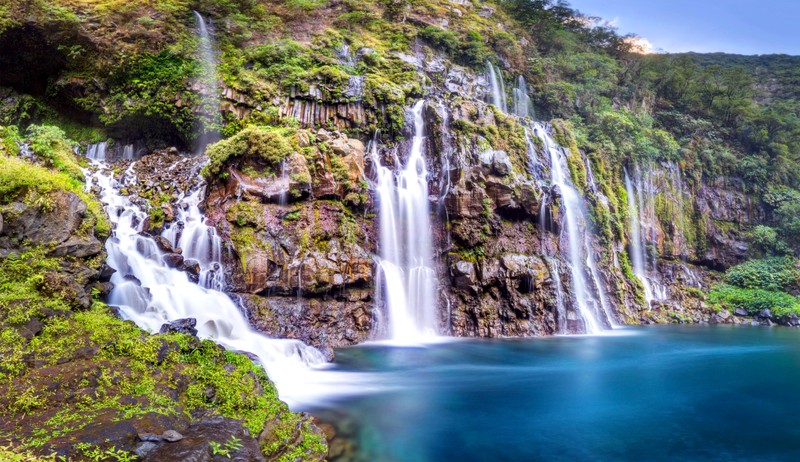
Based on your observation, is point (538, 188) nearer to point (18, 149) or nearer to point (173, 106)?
point (173, 106)

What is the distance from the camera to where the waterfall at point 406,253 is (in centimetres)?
1645

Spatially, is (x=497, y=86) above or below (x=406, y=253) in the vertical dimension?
above

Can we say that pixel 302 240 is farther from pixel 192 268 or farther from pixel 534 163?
pixel 534 163

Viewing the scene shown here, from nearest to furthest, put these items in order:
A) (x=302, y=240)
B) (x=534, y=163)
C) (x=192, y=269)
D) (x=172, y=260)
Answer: (x=172, y=260) < (x=192, y=269) < (x=302, y=240) < (x=534, y=163)

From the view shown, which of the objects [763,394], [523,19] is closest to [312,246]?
[763,394]

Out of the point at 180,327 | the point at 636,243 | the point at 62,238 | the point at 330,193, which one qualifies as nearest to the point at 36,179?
the point at 62,238

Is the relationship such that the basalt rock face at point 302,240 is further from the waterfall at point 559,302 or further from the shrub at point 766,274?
the shrub at point 766,274

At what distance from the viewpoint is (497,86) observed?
29.6m

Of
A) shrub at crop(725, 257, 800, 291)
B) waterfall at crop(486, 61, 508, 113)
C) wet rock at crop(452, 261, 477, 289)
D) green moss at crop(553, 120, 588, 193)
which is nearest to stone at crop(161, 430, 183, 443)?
wet rock at crop(452, 261, 477, 289)

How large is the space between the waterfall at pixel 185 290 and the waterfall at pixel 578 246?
43.5 feet

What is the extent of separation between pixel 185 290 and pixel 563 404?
1015 cm

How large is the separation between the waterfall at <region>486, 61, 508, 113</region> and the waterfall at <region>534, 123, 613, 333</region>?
5.50 metres

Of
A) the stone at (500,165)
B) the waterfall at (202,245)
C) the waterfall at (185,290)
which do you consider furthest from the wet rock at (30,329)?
the stone at (500,165)

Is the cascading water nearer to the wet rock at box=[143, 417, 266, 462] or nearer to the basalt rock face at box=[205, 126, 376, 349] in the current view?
the basalt rock face at box=[205, 126, 376, 349]
